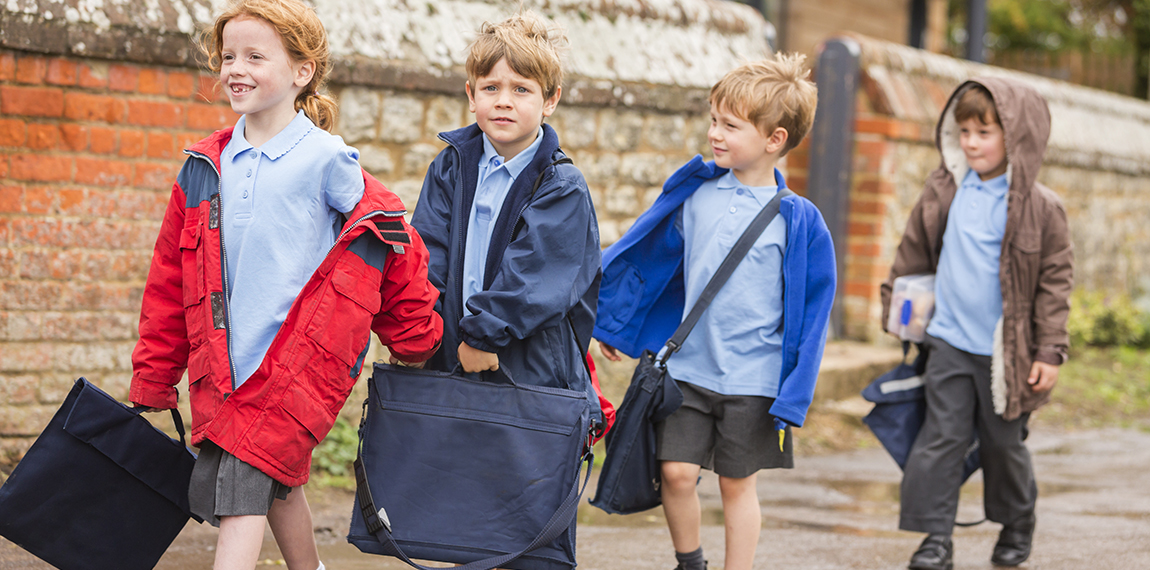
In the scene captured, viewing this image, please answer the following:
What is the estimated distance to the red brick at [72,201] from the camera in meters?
4.14

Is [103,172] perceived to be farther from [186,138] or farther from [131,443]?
[131,443]

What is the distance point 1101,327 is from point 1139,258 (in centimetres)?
175

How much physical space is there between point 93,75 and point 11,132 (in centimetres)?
35

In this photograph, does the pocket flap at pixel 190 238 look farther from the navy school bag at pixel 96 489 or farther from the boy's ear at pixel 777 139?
the boy's ear at pixel 777 139

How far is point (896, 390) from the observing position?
14.3 ft

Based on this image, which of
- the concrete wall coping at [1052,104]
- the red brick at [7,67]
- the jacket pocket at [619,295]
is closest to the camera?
the jacket pocket at [619,295]

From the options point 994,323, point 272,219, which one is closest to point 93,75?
point 272,219

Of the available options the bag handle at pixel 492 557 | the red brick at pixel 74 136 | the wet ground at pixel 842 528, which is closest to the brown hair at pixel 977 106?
the wet ground at pixel 842 528

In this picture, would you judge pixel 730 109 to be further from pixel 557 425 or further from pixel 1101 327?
pixel 1101 327

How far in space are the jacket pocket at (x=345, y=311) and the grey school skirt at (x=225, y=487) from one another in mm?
331

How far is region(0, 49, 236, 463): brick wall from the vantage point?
159 inches

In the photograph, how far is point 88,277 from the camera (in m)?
4.25

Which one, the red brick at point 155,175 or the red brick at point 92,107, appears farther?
the red brick at point 155,175

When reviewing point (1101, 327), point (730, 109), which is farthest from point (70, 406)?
point (1101, 327)
